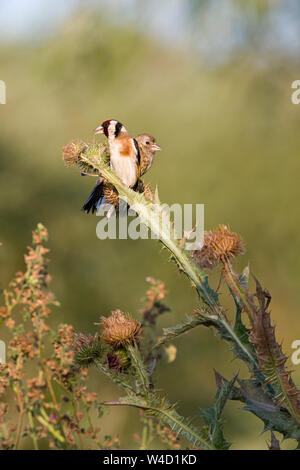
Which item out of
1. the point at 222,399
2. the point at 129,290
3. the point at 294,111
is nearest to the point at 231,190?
the point at 294,111

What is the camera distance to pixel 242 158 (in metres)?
2.54

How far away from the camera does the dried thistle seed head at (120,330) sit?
2.60ft

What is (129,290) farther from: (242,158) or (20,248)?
(242,158)

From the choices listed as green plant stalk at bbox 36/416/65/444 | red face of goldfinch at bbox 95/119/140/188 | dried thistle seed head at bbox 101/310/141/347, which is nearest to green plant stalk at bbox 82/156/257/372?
dried thistle seed head at bbox 101/310/141/347

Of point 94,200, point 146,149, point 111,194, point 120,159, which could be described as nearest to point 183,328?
point 111,194

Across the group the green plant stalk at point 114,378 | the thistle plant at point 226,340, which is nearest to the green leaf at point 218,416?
the thistle plant at point 226,340

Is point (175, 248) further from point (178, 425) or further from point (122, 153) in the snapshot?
point (122, 153)

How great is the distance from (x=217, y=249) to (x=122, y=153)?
51cm

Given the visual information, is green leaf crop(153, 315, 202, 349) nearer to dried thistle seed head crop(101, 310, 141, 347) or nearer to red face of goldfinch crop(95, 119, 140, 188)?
dried thistle seed head crop(101, 310, 141, 347)

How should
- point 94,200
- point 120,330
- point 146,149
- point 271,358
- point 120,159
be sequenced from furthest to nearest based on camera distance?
point 146,149 < point 120,159 < point 94,200 < point 120,330 < point 271,358

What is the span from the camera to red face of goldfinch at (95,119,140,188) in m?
1.22

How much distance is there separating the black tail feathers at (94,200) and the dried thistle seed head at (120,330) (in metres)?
0.32

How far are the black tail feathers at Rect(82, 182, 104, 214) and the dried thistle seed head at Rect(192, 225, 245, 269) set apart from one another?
0.30 meters

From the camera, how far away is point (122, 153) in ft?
4.15
